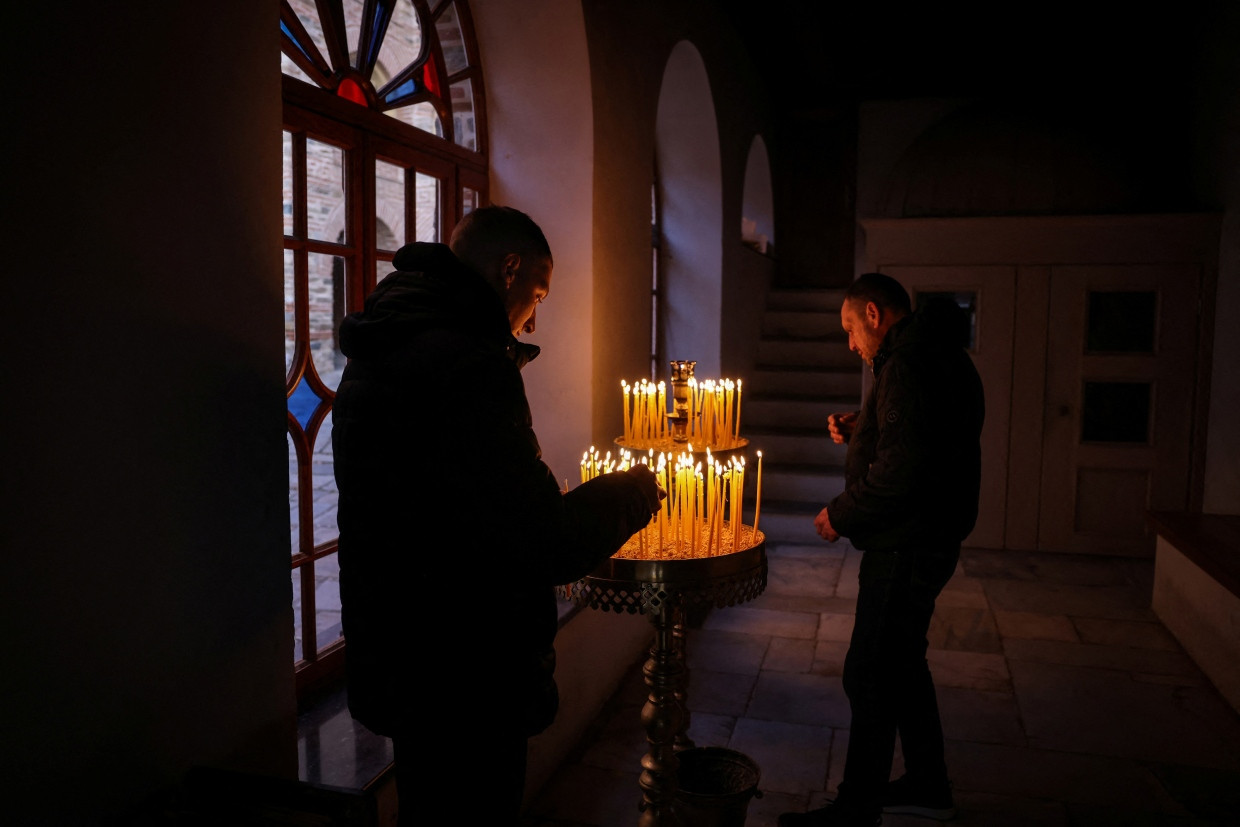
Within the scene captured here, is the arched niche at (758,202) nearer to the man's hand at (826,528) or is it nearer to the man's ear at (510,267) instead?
the man's hand at (826,528)

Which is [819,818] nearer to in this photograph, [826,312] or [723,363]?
[723,363]

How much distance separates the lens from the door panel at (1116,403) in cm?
631

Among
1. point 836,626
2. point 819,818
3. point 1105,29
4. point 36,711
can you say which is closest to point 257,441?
point 36,711

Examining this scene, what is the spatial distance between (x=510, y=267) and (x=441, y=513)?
53cm

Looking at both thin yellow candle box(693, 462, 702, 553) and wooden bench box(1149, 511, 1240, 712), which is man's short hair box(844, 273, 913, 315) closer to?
thin yellow candle box(693, 462, 702, 553)

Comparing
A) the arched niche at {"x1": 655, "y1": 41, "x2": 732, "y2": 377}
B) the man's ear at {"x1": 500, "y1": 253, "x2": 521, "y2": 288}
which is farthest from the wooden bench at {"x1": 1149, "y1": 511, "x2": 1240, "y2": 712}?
the man's ear at {"x1": 500, "y1": 253, "x2": 521, "y2": 288}

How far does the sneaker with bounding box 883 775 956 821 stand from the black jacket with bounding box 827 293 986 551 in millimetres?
862

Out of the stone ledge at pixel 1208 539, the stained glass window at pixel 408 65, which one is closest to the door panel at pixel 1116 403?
the stone ledge at pixel 1208 539

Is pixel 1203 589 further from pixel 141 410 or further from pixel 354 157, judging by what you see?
pixel 141 410

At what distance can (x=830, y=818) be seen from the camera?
9.23 ft

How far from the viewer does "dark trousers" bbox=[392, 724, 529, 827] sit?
175cm

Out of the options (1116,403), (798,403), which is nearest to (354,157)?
(798,403)

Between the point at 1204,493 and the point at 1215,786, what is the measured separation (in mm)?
3671

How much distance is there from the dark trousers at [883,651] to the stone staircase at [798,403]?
3.84 meters
